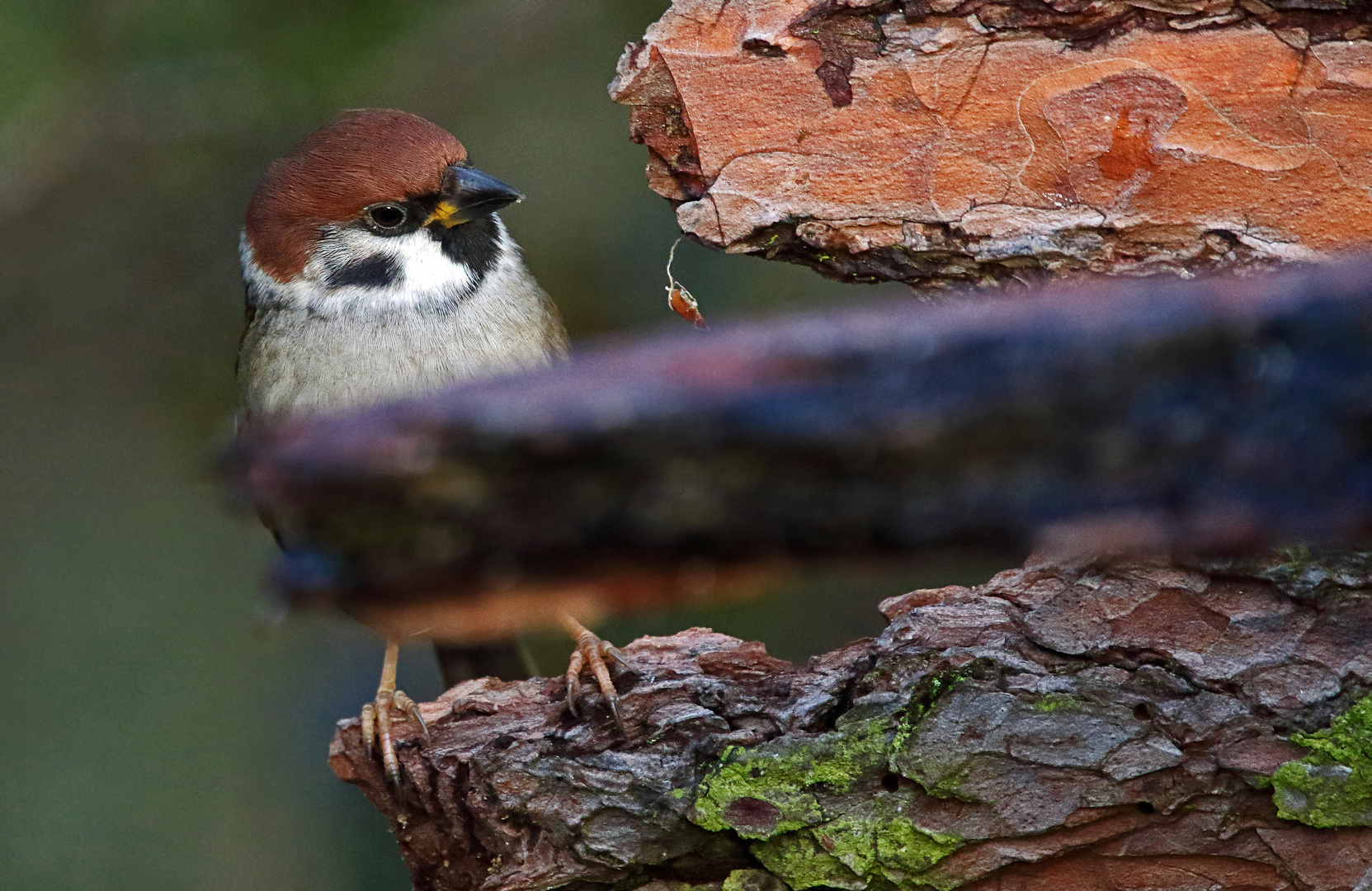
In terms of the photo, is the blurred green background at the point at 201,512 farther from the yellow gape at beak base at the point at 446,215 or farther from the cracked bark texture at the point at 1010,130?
the cracked bark texture at the point at 1010,130

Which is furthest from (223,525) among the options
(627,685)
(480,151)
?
(627,685)

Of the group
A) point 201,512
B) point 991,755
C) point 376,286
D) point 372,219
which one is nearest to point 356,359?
point 376,286

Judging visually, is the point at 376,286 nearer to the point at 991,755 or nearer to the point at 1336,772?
the point at 991,755

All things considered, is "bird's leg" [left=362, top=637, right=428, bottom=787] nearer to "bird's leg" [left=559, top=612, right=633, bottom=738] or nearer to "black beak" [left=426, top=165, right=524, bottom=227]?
"bird's leg" [left=559, top=612, right=633, bottom=738]

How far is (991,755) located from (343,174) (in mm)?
1764

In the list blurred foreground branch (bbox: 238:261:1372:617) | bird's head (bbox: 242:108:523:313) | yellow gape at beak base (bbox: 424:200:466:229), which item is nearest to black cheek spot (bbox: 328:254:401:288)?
bird's head (bbox: 242:108:523:313)

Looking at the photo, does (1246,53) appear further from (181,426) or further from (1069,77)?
(181,426)

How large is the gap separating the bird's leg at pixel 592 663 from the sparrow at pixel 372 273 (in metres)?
0.14

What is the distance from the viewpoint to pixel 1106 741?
204 centimetres

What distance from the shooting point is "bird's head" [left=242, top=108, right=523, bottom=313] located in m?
2.86

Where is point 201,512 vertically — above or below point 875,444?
below

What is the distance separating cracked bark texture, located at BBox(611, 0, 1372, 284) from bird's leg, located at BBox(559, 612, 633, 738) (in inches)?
29.3

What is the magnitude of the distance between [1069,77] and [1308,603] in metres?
0.88

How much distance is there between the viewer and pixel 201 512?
14.8 feet
